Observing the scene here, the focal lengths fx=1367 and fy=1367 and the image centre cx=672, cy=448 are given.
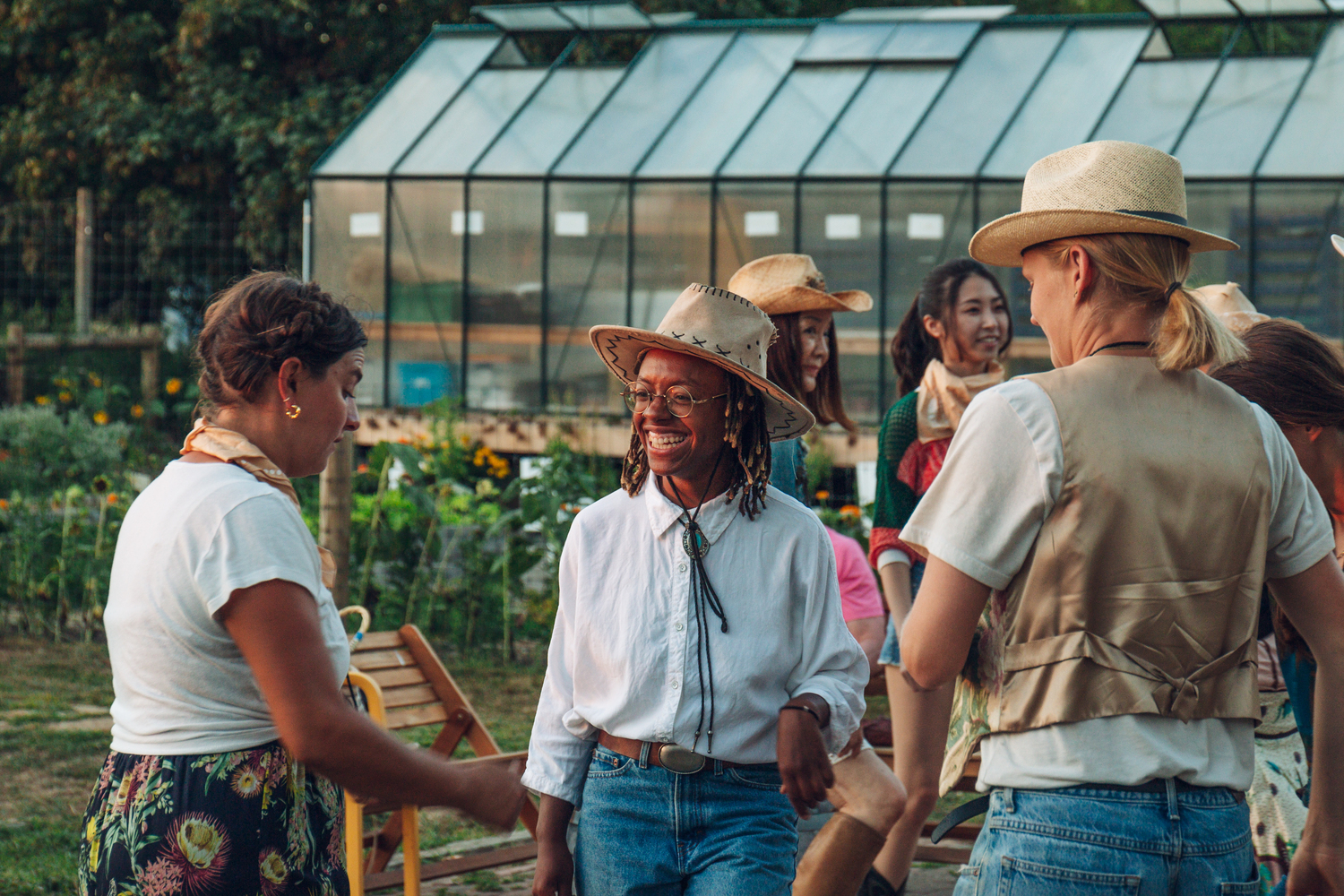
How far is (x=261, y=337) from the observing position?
7.02 feet

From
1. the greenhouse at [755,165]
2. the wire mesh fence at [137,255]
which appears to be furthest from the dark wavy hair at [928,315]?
the wire mesh fence at [137,255]

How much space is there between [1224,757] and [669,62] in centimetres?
1396

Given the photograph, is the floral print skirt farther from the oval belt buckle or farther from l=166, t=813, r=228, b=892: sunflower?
the oval belt buckle

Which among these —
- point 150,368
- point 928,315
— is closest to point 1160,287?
point 928,315

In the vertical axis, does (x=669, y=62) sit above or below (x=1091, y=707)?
above

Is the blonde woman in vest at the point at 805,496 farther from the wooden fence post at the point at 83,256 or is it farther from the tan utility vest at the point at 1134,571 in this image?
the wooden fence post at the point at 83,256

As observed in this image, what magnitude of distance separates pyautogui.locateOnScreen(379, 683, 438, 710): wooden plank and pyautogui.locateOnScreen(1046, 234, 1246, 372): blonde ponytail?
9.55 feet

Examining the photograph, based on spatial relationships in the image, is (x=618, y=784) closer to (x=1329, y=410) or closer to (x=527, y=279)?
(x=1329, y=410)

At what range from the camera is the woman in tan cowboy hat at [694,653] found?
87.8 inches

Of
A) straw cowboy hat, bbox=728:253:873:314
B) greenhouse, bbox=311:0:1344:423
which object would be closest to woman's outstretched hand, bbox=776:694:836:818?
straw cowboy hat, bbox=728:253:873:314

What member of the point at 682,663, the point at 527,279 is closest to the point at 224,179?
the point at 527,279

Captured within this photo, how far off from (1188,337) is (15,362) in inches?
525

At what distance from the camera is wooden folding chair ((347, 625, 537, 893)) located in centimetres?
422

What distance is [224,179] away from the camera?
64.2 ft
